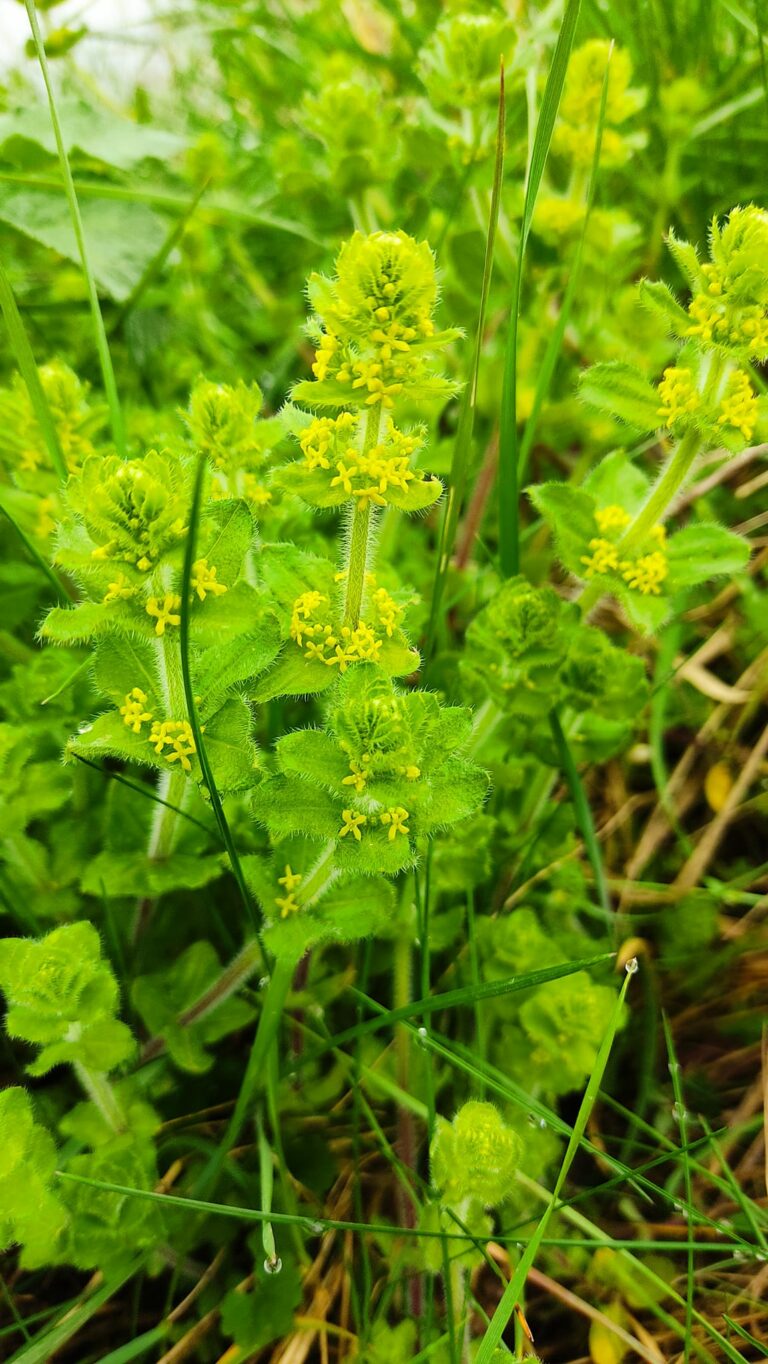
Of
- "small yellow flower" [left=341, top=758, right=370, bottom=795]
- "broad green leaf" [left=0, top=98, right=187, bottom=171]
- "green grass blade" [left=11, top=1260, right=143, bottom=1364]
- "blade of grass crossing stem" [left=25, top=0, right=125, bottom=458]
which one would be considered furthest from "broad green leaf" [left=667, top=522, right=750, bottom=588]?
"broad green leaf" [left=0, top=98, right=187, bottom=171]

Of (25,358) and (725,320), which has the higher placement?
(25,358)

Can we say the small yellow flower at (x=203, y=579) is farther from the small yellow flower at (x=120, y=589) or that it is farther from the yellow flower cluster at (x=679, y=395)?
the yellow flower cluster at (x=679, y=395)

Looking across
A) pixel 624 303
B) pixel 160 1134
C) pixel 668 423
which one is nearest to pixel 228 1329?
pixel 160 1134

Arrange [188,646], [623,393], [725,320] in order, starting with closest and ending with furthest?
[188,646], [725,320], [623,393]

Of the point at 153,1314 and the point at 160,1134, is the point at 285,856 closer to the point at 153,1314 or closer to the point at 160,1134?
the point at 160,1134

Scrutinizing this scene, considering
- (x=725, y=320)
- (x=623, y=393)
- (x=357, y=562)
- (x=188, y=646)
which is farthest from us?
(x=623, y=393)

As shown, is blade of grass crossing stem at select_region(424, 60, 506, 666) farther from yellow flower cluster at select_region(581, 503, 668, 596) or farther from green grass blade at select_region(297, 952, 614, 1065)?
green grass blade at select_region(297, 952, 614, 1065)

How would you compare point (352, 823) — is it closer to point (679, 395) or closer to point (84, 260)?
Answer: point (679, 395)

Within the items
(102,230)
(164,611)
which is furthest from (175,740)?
(102,230)
